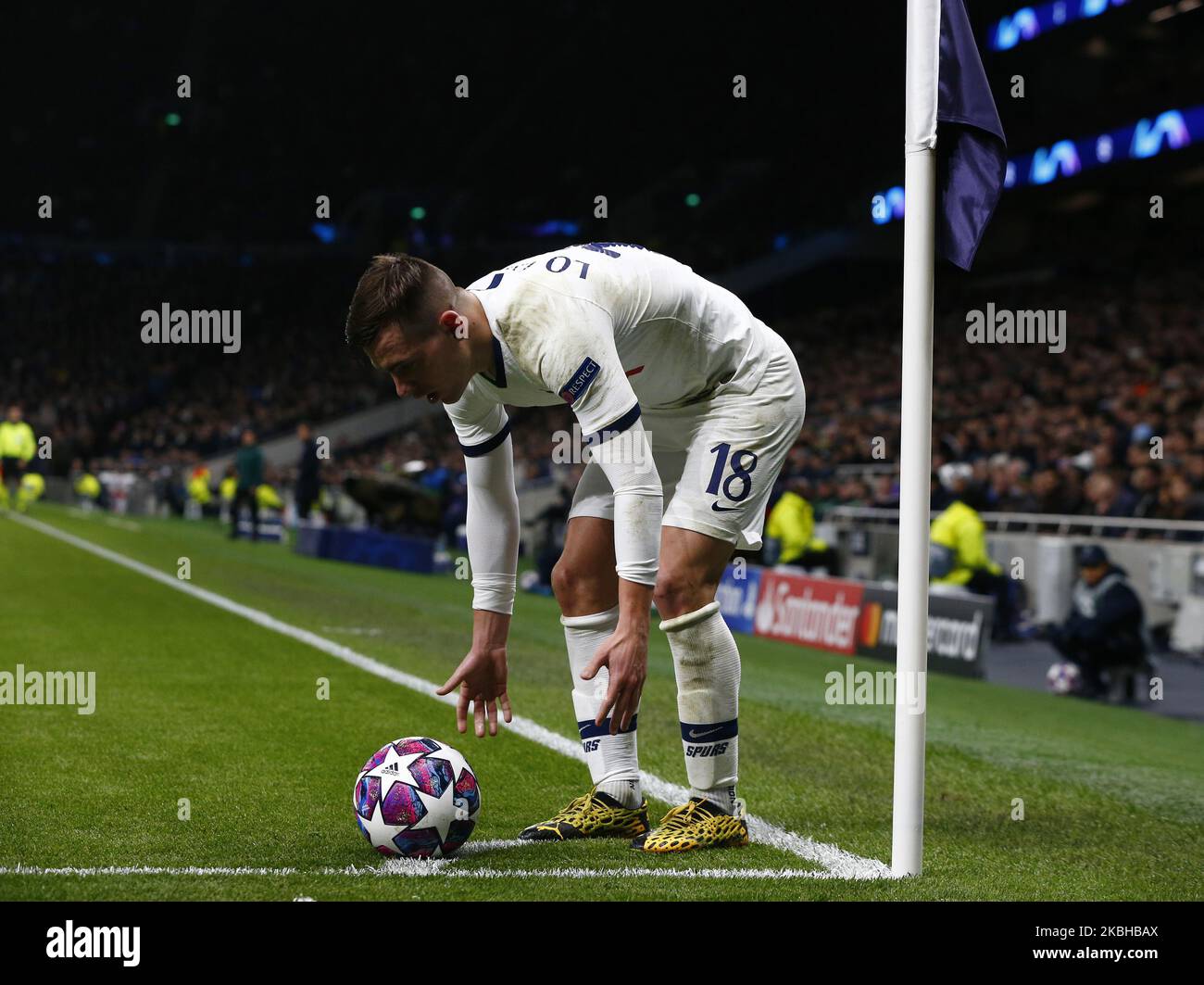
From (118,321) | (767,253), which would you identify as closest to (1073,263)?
(767,253)

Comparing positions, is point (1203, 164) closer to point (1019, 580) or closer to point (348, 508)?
point (1019, 580)

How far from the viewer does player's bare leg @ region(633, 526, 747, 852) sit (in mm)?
4355

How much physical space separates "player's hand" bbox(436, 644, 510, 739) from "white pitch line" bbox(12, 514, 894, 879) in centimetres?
11

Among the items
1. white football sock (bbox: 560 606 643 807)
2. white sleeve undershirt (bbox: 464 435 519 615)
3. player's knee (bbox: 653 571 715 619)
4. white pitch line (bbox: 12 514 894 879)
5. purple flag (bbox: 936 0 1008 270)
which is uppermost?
purple flag (bbox: 936 0 1008 270)

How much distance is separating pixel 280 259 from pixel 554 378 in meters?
50.5

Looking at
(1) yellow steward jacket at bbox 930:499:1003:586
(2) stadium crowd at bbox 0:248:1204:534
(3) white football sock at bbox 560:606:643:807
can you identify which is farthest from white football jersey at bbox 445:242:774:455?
(2) stadium crowd at bbox 0:248:1204:534

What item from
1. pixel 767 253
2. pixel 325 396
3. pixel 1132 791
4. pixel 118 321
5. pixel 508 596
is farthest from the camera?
pixel 118 321

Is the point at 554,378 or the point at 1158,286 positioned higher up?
the point at 1158,286

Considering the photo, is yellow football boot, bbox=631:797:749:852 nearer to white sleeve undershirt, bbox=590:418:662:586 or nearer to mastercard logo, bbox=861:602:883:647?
white sleeve undershirt, bbox=590:418:662:586

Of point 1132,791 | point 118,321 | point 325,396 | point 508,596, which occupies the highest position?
point 118,321

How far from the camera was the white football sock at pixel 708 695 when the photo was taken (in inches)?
173

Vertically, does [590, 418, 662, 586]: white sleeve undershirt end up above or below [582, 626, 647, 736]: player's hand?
above

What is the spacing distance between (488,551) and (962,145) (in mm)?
1959

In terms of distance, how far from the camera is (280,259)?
2055 inches
